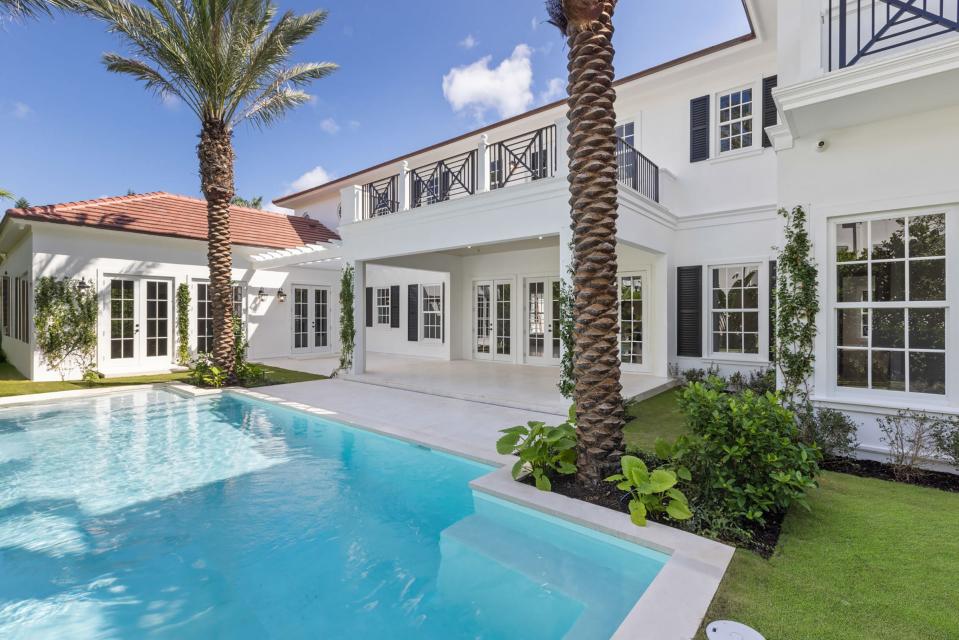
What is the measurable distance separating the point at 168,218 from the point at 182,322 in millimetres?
3533

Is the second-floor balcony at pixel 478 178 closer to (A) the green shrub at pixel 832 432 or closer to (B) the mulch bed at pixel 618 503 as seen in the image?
(A) the green shrub at pixel 832 432

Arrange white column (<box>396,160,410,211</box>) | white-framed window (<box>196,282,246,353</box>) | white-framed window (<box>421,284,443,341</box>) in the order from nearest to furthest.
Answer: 1. white column (<box>396,160,410,211</box>)
2. white-framed window (<box>196,282,246,353</box>)
3. white-framed window (<box>421,284,443,341</box>)

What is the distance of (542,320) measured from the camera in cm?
1462

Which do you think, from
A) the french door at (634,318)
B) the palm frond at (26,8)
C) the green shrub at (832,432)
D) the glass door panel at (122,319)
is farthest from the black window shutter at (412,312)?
the green shrub at (832,432)

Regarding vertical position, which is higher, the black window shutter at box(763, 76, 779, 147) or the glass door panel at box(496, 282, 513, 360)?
the black window shutter at box(763, 76, 779, 147)

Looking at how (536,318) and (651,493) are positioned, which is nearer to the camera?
(651,493)

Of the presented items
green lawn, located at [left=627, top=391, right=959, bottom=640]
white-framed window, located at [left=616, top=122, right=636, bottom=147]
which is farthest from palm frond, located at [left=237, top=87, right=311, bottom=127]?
green lawn, located at [left=627, top=391, right=959, bottom=640]

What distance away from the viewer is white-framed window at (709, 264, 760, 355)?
10.8 m

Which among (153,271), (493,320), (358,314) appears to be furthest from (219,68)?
(493,320)

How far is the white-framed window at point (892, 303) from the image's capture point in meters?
5.33

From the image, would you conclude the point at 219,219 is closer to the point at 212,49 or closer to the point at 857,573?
the point at 212,49

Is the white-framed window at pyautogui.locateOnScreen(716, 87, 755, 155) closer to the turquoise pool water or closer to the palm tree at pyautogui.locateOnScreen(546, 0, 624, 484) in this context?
the palm tree at pyautogui.locateOnScreen(546, 0, 624, 484)

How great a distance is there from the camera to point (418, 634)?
3.21 metres

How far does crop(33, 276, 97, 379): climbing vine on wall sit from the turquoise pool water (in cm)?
706
